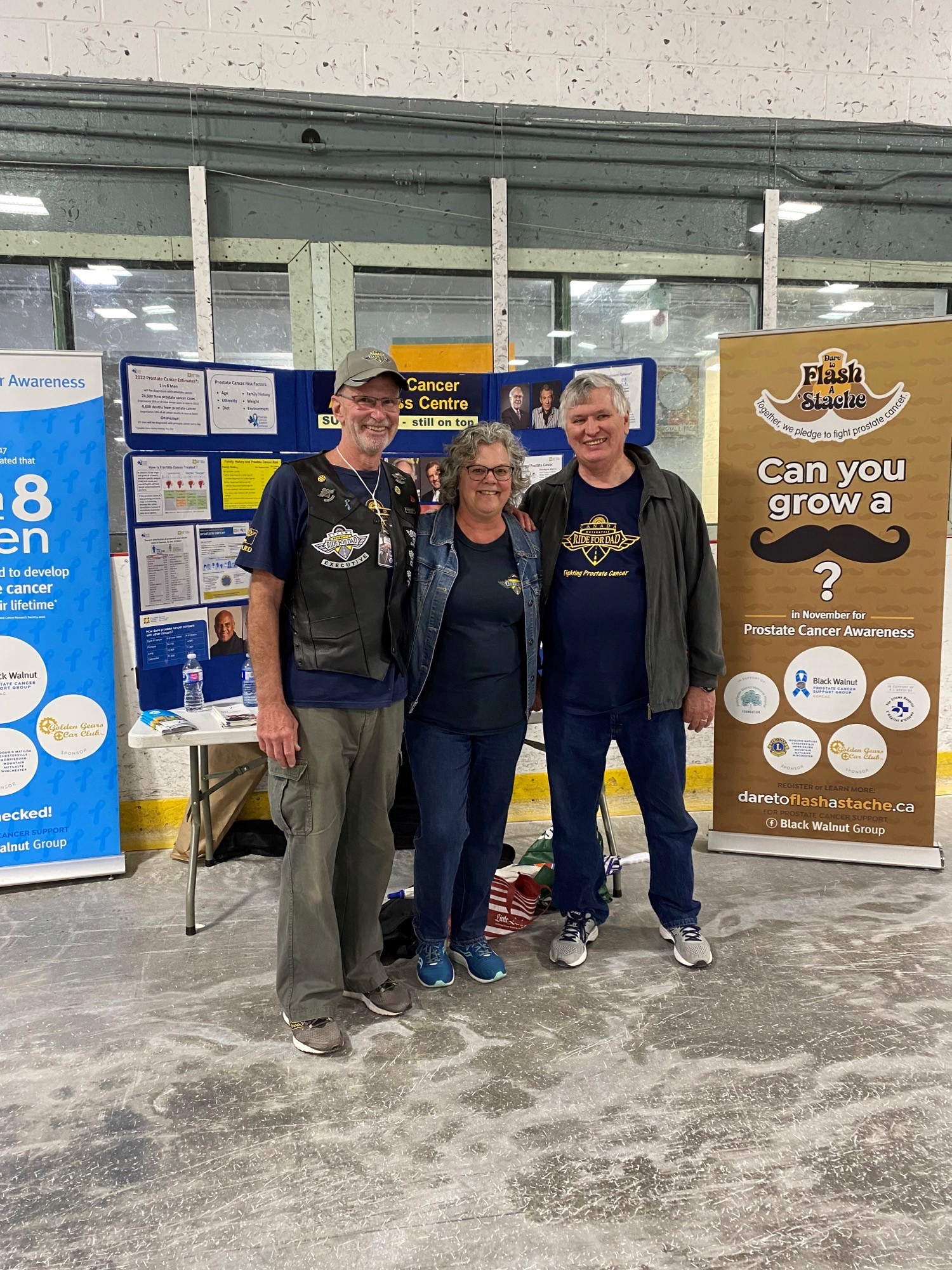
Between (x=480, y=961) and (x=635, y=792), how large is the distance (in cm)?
72

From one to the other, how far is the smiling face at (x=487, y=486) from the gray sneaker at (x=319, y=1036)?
1.46m

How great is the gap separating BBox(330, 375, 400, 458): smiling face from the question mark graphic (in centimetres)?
203

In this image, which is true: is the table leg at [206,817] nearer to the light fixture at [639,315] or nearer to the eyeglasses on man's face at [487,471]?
the eyeglasses on man's face at [487,471]

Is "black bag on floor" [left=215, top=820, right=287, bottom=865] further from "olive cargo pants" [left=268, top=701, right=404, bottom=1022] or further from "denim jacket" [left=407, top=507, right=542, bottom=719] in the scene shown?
"denim jacket" [left=407, top=507, right=542, bottom=719]

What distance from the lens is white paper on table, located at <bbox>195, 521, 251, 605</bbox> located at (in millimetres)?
3457

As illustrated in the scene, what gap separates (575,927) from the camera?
2.84m

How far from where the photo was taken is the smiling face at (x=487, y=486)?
2363mm

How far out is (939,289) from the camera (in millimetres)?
4777

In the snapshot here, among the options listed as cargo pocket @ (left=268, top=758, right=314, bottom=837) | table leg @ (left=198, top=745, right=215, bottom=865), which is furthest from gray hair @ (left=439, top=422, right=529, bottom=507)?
table leg @ (left=198, top=745, right=215, bottom=865)

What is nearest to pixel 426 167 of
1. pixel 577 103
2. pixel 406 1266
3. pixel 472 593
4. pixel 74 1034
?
pixel 577 103

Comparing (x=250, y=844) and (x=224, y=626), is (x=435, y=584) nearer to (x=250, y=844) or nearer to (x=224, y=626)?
(x=224, y=626)

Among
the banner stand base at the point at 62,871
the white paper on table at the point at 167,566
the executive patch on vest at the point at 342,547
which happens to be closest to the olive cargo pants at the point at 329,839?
the executive patch on vest at the point at 342,547

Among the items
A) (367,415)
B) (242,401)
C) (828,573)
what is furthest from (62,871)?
(828,573)

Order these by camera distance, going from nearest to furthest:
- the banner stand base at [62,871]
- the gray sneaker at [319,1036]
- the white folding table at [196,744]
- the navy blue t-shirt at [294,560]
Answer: the navy blue t-shirt at [294,560]
the gray sneaker at [319,1036]
the white folding table at [196,744]
the banner stand base at [62,871]
